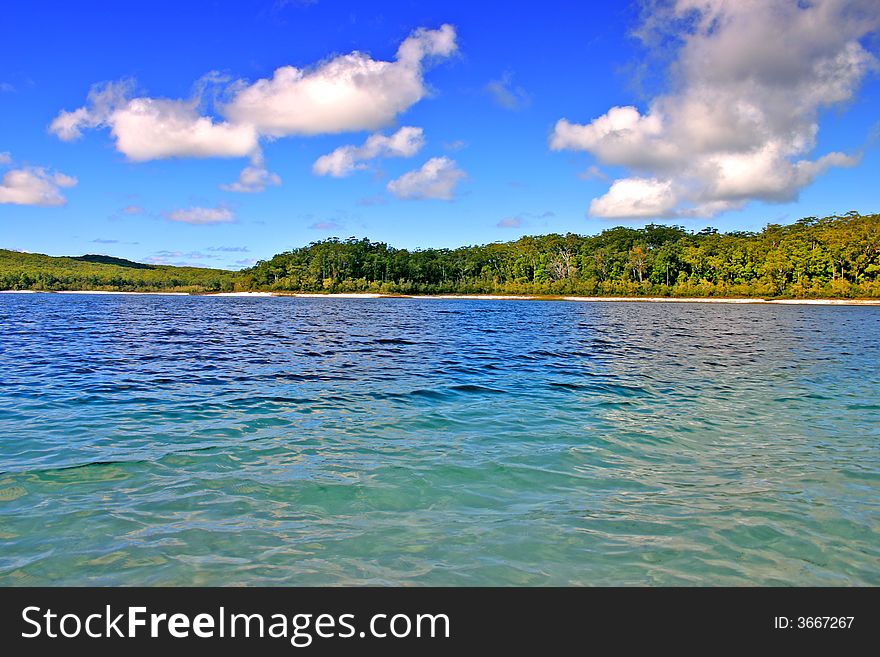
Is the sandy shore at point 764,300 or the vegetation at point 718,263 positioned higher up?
the vegetation at point 718,263

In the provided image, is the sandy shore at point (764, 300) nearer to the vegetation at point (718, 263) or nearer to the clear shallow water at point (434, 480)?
the vegetation at point (718, 263)

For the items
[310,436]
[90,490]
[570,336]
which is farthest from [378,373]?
[570,336]

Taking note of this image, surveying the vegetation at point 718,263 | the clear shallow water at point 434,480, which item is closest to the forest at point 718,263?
the vegetation at point 718,263

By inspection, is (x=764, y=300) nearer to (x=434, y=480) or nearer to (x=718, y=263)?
(x=718, y=263)

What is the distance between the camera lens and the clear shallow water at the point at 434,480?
560cm

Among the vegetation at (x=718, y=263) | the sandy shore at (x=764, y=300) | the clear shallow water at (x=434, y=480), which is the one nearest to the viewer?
the clear shallow water at (x=434, y=480)

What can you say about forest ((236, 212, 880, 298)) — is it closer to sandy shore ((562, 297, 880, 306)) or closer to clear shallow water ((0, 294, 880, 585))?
sandy shore ((562, 297, 880, 306))

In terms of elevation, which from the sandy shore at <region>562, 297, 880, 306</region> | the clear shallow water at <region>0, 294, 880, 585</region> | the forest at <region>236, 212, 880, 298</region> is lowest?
the clear shallow water at <region>0, 294, 880, 585</region>

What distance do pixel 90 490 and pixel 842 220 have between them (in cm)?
17962

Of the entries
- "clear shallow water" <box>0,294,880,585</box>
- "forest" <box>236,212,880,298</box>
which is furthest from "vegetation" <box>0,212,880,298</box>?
"clear shallow water" <box>0,294,880,585</box>

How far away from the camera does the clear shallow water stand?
560cm

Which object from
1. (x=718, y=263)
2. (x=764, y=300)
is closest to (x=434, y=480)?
(x=764, y=300)

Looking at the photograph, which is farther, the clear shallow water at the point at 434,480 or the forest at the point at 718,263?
the forest at the point at 718,263
